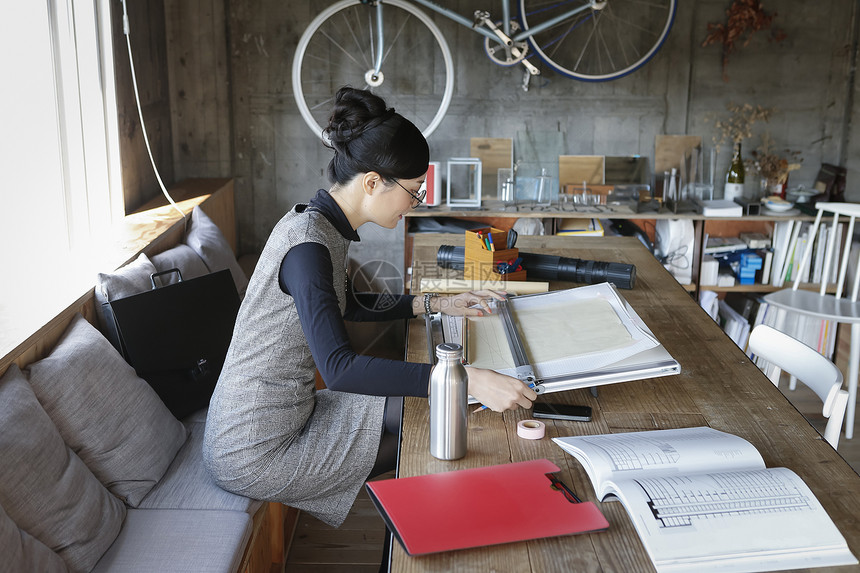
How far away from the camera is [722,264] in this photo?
4031 mm

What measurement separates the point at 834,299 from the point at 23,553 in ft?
10.8

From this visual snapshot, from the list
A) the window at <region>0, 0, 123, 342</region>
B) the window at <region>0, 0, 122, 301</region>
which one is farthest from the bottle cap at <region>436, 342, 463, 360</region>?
the window at <region>0, 0, 122, 301</region>

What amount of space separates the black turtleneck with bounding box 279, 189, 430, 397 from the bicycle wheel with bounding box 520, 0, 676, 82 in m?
2.74

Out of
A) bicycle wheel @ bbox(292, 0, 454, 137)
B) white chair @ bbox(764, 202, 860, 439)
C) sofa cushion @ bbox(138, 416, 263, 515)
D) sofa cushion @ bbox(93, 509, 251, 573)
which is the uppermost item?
bicycle wheel @ bbox(292, 0, 454, 137)

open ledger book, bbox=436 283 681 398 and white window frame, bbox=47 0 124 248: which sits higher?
white window frame, bbox=47 0 124 248

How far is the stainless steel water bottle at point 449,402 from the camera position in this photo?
1275 mm

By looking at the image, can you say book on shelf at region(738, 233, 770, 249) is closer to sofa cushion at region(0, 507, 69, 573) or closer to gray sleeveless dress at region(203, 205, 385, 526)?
gray sleeveless dress at region(203, 205, 385, 526)

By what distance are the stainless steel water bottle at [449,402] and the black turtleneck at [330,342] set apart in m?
0.13

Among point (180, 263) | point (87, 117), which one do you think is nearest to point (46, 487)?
point (180, 263)

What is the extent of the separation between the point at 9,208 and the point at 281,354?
3.50 feet

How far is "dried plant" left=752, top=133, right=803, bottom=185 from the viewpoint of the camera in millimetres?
4031

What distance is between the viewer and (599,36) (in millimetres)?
4031

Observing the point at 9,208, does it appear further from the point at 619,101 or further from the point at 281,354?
the point at 619,101

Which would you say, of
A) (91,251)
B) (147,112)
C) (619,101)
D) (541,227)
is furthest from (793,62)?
(91,251)
